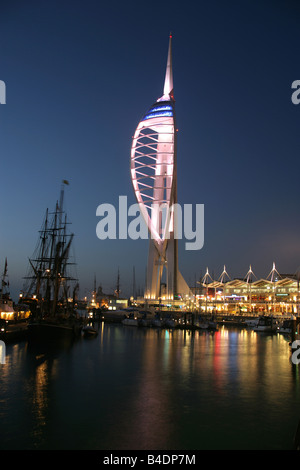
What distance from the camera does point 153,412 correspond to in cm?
1316

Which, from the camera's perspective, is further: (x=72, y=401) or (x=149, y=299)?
(x=149, y=299)

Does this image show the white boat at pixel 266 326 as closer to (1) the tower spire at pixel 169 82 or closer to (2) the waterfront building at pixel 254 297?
(2) the waterfront building at pixel 254 297

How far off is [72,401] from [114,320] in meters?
57.1

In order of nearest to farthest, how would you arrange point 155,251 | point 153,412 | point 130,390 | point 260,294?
point 153,412
point 130,390
point 155,251
point 260,294

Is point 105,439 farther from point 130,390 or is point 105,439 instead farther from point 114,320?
point 114,320

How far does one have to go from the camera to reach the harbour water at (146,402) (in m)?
10.7

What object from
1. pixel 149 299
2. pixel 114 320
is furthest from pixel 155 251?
pixel 114 320

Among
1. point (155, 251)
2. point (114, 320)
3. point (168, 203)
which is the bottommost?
point (114, 320)

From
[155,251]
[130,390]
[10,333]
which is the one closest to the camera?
[130,390]

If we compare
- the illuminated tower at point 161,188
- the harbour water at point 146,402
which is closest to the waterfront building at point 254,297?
the illuminated tower at point 161,188

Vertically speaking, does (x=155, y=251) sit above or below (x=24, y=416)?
above

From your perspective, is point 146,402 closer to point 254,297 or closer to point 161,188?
point 161,188

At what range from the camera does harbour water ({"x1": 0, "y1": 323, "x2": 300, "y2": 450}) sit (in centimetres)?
1073

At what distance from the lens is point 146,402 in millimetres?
14391
